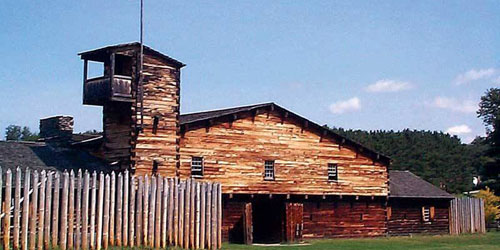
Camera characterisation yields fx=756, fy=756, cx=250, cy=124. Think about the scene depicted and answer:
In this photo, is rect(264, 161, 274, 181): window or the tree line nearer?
rect(264, 161, 274, 181): window

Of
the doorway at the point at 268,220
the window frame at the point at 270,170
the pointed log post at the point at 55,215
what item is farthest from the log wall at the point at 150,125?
the pointed log post at the point at 55,215

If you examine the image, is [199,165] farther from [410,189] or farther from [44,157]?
[410,189]

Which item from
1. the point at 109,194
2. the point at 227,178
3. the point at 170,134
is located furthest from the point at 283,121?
the point at 109,194

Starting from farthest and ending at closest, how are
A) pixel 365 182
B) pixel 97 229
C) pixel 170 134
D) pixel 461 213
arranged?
pixel 461 213 → pixel 365 182 → pixel 170 134 → pixel 97 229

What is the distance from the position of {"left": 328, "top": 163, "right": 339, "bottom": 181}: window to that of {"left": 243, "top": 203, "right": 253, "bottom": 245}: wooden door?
639 centimetres

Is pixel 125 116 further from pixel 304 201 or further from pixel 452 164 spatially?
pixel 452 164

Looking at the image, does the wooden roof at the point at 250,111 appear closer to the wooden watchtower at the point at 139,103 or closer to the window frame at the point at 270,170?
Answer: the wooden watchtower at the point at 139,103

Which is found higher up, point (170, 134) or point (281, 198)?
point (170, 134)

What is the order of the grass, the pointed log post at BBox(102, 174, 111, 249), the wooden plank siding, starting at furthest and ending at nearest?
the wooden plank siding < the grass < the pointed log post at BBox(102, 174, 111, 249)

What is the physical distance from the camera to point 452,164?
290 feet

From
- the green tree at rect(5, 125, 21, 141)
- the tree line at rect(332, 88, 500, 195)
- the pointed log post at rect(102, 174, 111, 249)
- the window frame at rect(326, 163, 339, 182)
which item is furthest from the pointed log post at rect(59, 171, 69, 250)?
the green tree at rect(5, 125, 21, 141)

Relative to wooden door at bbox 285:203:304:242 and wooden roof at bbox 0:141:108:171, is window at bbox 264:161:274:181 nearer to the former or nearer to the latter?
wooden door at bbox 285:203:304:242

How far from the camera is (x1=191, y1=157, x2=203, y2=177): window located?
3662cm

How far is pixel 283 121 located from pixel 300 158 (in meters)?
2.26
